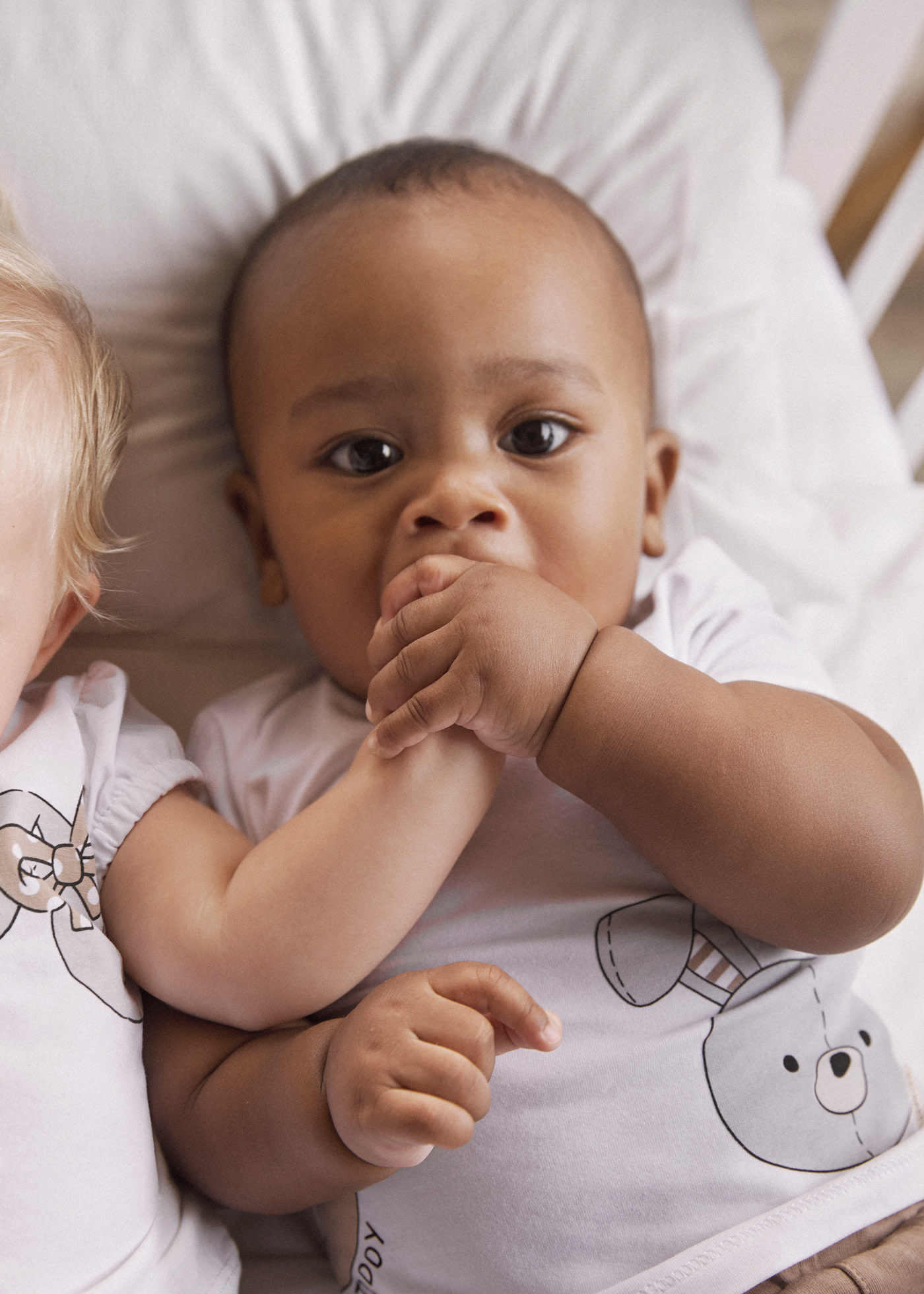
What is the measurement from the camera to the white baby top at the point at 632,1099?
30.1 inches

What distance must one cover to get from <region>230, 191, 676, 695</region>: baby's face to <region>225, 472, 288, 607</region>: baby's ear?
0.27 ft

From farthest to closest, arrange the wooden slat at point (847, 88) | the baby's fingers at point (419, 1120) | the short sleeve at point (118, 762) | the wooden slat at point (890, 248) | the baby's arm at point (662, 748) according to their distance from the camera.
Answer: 1. the wooden slat at point (890, 248)
2. the wooden slat at point (847, 88)
3. the short sleeve at point (118, 762)
4. the baby's arm at point (662, 748)
5. the baby's fingers at point (419, 1120)

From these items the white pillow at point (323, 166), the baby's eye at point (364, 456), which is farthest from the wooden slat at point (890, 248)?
the baby's eye at point (364, 456)

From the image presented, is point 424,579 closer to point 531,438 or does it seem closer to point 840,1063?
point 531,438

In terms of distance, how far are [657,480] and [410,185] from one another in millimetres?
354

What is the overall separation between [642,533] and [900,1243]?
1.98 ft

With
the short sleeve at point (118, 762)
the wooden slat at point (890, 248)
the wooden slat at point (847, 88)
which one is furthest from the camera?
the wooden slat at point (890, 248)

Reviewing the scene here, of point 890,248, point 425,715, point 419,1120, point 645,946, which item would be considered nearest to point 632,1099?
point 645,946

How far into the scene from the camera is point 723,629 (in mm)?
955

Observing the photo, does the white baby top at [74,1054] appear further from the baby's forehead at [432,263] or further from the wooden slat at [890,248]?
the wooden slat at [890,248]

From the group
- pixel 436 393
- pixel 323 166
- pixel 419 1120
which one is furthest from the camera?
pixel 323 166

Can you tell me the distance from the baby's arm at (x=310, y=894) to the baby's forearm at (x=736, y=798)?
0.09 m

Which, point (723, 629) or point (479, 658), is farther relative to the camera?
point (723, 629)

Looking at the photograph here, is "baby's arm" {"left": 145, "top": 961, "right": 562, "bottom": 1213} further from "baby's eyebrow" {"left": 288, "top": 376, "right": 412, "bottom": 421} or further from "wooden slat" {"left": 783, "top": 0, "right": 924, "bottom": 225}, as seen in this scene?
"wooden slat" {"left": 783, "top": 0, "right": 924, "bottom": 225}
